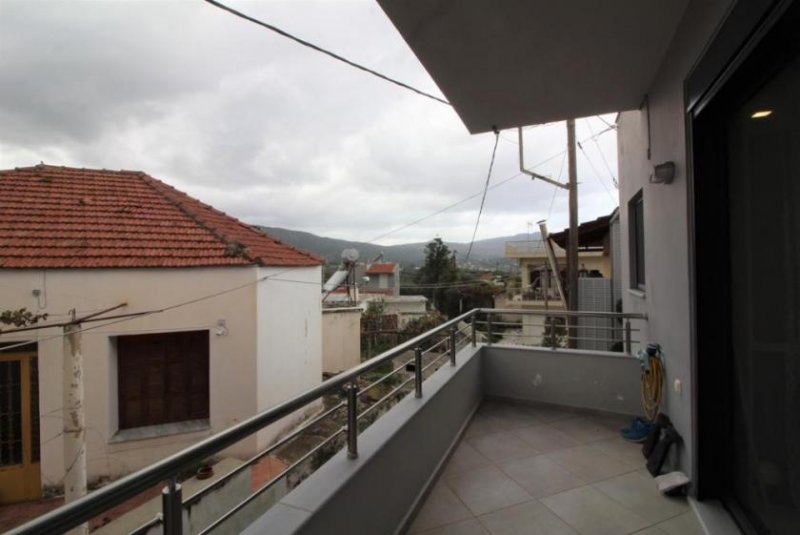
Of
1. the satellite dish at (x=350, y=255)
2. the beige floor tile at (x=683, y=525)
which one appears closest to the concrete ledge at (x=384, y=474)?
the beige floor tile at (x=683, y=525)

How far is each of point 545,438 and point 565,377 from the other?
2.67 ft

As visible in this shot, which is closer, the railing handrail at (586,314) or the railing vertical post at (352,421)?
the railing vertical post at (352,421)

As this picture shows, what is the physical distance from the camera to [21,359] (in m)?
5.48

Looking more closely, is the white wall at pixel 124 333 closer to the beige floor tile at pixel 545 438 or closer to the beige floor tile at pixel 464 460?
the beige floor tile at pixel 464 460

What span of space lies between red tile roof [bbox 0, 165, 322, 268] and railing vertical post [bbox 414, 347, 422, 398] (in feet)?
16.3

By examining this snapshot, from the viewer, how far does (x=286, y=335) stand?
287 inches

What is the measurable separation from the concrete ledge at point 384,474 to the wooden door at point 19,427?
6.24 metres

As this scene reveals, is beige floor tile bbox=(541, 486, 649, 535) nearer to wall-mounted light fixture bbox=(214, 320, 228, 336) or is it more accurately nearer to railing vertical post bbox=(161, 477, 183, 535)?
railing vertical post bbox=(161, 477, 183, 535)

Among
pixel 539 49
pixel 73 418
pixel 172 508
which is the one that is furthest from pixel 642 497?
pixel 73 418

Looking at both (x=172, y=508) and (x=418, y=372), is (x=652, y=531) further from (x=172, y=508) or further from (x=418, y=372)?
(x=172, y=508)

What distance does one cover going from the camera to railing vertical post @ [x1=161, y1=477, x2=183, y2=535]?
0.84 m

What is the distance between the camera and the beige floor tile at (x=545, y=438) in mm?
2902

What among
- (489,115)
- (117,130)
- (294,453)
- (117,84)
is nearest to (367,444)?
(489,115)

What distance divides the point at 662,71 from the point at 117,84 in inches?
357
